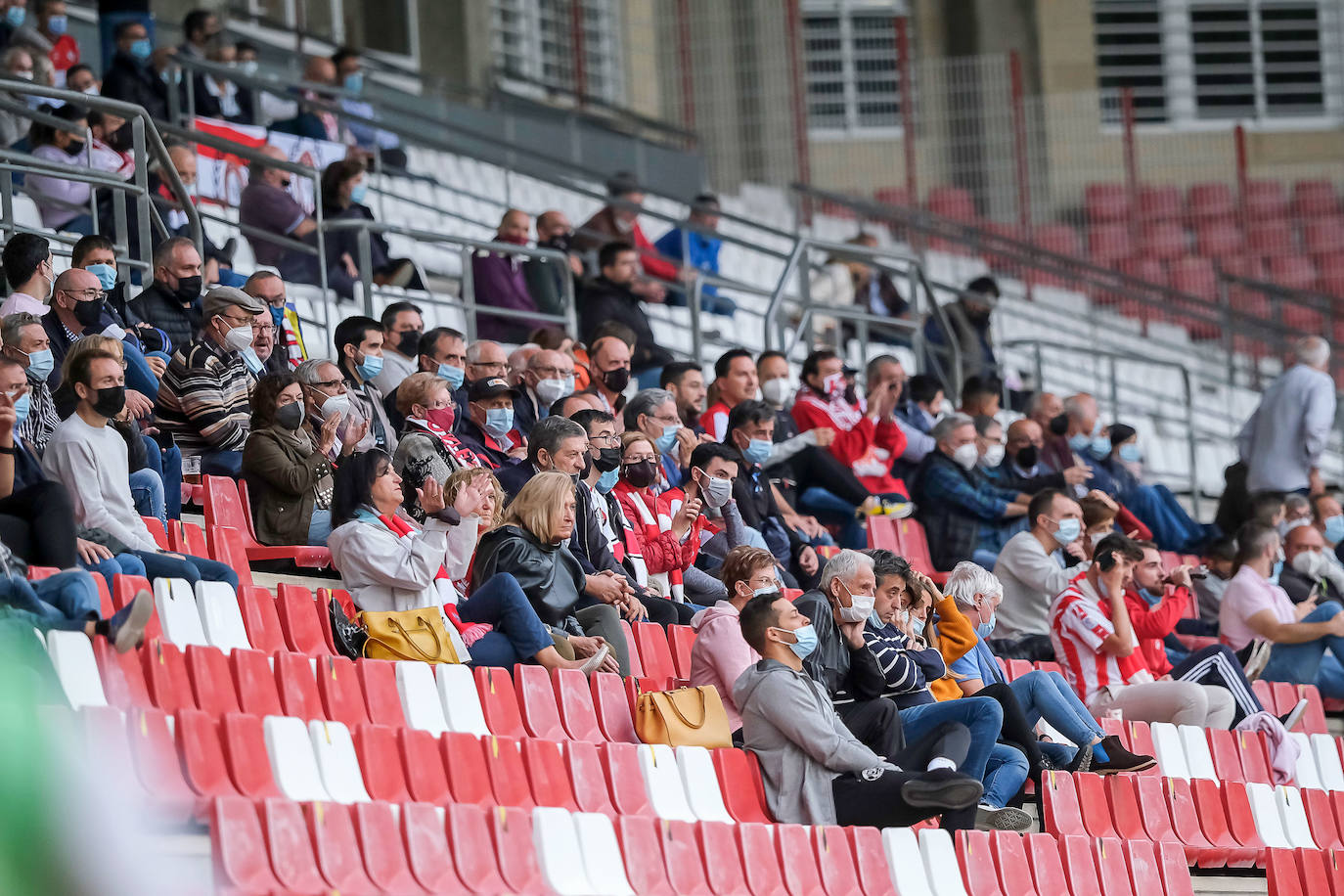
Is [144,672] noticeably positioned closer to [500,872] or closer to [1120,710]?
[500,872]

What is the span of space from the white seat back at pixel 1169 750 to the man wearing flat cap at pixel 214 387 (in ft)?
10.7

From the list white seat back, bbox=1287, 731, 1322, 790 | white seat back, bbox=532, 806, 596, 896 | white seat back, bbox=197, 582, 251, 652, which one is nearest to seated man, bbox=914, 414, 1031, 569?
white seat back, bbox=1287, 731, 1322, 790

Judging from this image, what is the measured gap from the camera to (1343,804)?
25.1 feet

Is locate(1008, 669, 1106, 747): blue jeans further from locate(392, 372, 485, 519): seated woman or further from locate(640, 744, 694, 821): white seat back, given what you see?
locate(392, 372, 485, 519): seated woman

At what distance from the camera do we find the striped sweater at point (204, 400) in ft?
23.8

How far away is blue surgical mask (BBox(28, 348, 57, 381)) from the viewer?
647 centimetres

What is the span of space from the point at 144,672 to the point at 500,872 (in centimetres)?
103

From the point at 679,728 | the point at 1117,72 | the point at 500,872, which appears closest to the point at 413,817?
the point at 500,872

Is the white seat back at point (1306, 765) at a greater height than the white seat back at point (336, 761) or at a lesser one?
lesser

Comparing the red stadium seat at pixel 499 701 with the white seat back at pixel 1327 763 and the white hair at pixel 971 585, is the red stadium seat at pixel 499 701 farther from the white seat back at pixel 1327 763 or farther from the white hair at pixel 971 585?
the white seat back at pixel 1327 763

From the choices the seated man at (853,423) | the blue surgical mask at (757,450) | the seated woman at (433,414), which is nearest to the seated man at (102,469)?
the seated woman at (433,414)

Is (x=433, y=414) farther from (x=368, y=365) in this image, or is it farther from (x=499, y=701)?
(x=499, y=701)

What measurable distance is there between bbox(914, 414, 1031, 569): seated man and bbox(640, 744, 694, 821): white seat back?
3856 mm

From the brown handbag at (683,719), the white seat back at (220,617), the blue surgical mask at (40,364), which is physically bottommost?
the brown handbag at (683,719)
